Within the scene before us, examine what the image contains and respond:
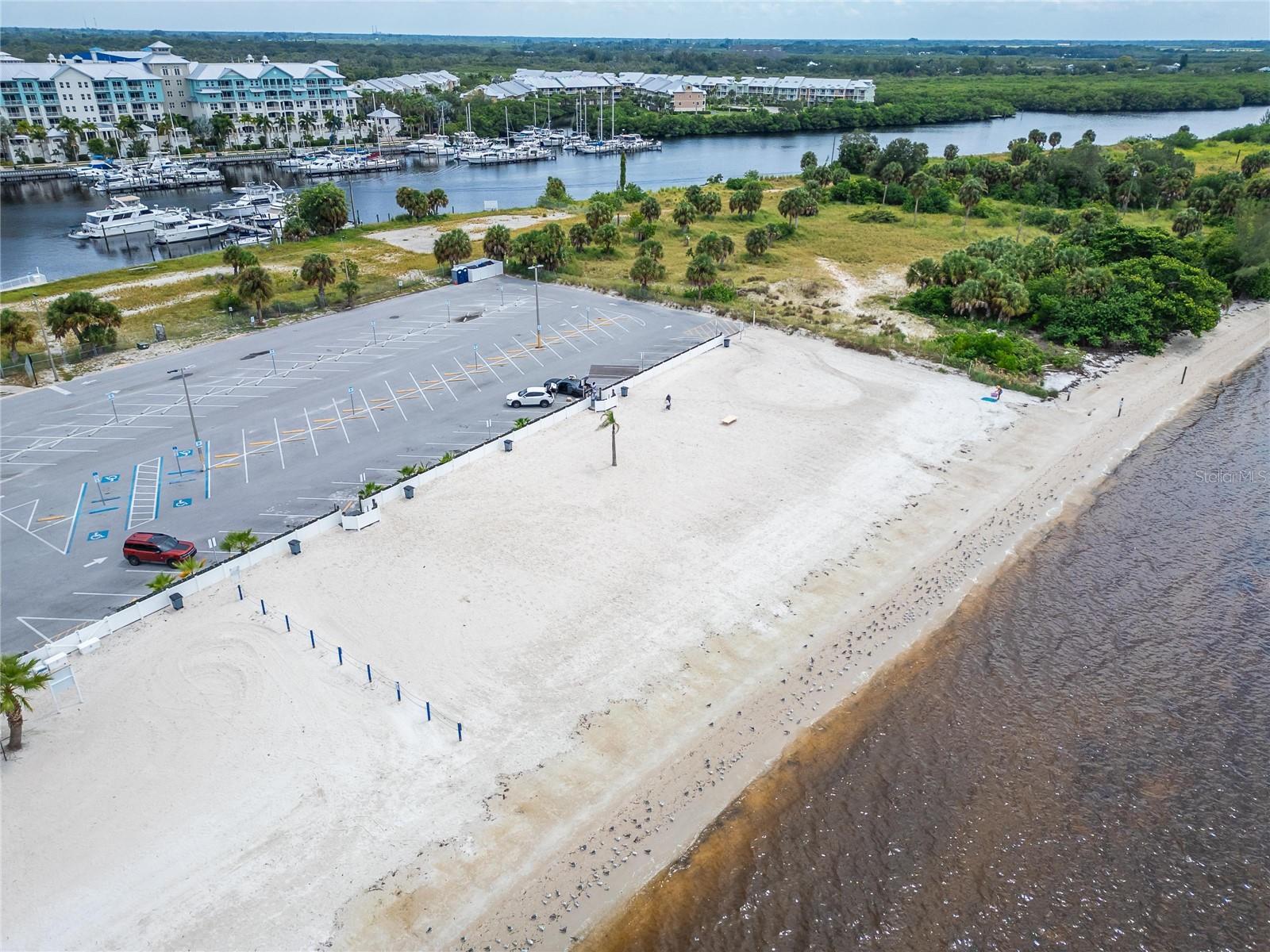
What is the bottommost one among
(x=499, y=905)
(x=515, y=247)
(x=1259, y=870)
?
(x=1259, y=870)

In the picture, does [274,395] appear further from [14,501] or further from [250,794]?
[250,794]

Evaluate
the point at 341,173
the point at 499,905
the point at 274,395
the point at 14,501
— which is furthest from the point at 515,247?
the point at 341,173

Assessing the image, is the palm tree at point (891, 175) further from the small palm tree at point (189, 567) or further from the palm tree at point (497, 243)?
the small palm tree at point (189, 567)

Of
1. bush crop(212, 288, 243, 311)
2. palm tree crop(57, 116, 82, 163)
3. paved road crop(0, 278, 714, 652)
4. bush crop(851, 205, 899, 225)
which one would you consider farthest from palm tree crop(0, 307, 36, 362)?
palm tree crop(57, 116, 82, 163)

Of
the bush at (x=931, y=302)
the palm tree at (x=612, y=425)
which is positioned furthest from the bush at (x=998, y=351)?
the palm tree at (x=612, y=425)

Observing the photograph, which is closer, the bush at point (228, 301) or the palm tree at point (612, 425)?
the palm tree at point (612, 425)

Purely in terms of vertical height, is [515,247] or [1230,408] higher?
[515,247]
